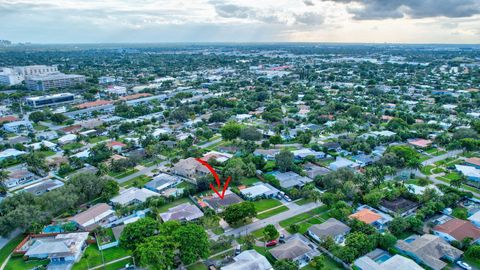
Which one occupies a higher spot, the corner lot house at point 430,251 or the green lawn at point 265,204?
the corner lot house at point 430,251

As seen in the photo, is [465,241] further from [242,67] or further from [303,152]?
[242,67]

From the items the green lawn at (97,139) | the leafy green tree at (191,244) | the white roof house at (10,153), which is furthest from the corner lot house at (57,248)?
the green lawn at (97,139)

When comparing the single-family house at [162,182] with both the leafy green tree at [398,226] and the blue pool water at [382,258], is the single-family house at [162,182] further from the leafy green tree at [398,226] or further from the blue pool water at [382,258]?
the leafy green tree at [398,226]

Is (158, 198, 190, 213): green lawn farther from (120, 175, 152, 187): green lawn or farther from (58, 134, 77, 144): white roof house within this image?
(58, 134, 77, 144): white roof house

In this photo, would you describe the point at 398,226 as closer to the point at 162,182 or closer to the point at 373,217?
the point at 373,217

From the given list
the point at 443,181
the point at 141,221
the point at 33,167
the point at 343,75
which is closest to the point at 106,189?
the point at 141,221

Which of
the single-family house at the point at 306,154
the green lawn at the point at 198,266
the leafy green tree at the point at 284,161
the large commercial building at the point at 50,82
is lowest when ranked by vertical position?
the green lawn at the point at 198,266
